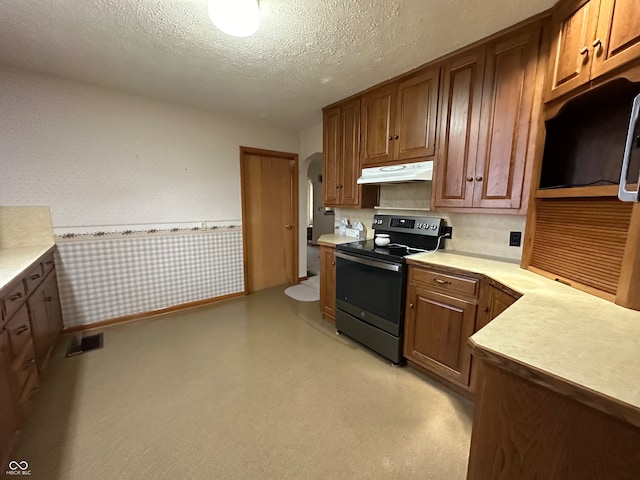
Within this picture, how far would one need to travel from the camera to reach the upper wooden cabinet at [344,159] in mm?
2727

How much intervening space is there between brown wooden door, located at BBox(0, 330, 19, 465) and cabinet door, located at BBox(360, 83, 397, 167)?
9.04 feet

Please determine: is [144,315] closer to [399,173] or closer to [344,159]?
[344,159]

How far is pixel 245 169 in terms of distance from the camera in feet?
11.8

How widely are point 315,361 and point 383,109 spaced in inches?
90.9

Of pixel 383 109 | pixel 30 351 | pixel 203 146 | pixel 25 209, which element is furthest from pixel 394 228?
pixel 25 209

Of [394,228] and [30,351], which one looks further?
[394,228]

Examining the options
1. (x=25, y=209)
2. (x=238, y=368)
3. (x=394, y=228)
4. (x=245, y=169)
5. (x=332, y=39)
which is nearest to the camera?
(x=332, y=39)

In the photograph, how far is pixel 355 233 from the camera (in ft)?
10.3

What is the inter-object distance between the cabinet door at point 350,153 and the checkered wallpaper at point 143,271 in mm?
A: 1617

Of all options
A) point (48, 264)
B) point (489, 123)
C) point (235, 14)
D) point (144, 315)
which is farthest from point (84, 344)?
point (489, 123)

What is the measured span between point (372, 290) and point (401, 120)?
1.49 meters

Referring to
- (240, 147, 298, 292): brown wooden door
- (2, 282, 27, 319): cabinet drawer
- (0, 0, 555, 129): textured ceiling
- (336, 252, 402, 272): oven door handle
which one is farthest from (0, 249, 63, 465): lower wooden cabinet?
(336, 252, 402, 272): oven door handle

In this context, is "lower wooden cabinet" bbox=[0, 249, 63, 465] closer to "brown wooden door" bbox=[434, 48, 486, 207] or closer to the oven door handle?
the oven door handle

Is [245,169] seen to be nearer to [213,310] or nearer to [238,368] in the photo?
[213,310]
